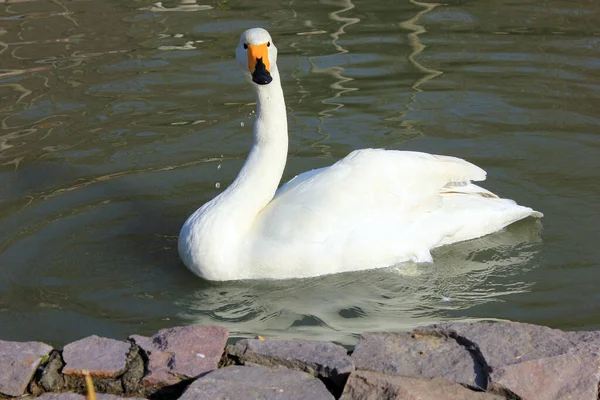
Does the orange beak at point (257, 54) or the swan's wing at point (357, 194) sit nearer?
the orange beak at point (257, 54)

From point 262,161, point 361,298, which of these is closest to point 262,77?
point 262,161

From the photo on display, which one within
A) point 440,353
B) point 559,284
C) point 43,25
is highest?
point 43,25

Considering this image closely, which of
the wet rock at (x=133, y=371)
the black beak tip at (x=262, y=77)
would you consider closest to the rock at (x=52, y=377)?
the wet rock at (x=133, y=371)

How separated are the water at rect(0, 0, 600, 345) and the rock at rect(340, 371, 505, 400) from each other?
116 centimetres

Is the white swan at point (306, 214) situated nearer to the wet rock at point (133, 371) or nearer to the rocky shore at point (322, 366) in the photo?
the rocky shore at point (322, 366)

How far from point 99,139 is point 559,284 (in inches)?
183

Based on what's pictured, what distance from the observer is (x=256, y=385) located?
4312mm

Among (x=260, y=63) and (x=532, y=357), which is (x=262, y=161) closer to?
(x=260, y=63)

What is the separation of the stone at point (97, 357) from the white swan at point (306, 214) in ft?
5.11

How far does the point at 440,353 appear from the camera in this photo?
4.52m

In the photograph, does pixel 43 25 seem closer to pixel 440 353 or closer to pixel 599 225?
pixel 599 225

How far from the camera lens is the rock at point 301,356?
4418mm

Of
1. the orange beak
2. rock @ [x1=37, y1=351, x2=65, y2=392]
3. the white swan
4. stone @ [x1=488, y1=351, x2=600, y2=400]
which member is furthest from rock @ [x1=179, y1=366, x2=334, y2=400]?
the orange beak

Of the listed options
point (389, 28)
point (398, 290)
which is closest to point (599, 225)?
point (398, 290)
